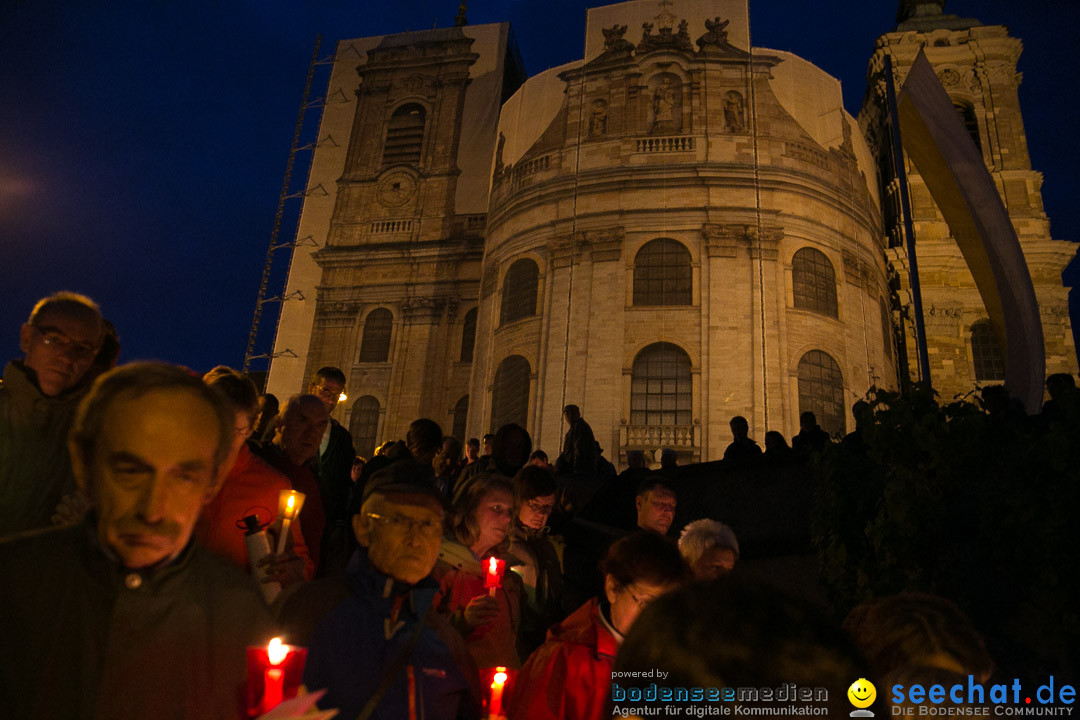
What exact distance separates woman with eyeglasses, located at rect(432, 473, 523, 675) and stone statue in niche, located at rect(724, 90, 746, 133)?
771 inches

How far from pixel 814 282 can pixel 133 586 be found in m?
20.8

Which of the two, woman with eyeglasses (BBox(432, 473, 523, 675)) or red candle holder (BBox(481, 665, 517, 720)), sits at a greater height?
woman with eyeglasses (BBox(432, 473, 523, 675))

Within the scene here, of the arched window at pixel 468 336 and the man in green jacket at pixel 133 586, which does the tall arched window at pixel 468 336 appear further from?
the man in green jacket at pixel 133 586

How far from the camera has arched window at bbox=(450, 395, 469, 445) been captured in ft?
80.8

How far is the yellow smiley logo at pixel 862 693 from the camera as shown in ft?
3.81

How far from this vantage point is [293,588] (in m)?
2.35

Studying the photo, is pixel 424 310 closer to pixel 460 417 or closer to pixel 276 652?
pixel 460 417

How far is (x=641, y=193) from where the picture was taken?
821 inches

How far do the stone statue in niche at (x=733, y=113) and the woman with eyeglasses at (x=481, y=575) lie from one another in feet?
64.2

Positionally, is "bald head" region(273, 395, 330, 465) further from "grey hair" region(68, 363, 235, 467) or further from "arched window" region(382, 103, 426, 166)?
"arched window" region(382, 103, 426, 166)

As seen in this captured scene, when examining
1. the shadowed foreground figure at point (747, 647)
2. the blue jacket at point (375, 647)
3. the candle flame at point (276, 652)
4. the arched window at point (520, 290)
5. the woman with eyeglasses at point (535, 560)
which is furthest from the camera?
the arched window at point (520, 290)

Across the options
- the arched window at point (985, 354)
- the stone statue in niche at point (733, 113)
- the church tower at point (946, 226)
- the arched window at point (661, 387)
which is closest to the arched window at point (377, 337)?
the arched window at point (661, 387)

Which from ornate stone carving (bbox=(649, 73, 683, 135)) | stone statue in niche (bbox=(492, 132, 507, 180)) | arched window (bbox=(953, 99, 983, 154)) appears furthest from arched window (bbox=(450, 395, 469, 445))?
arched window (bbox=(953, 99, 983, 154))

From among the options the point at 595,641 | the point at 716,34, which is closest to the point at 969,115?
the point at 716,34
